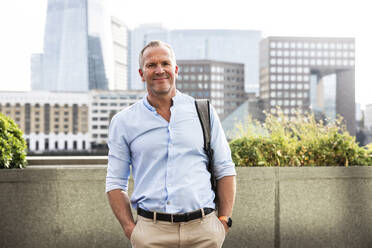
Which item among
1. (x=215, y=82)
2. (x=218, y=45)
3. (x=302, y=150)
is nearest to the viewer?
(x=302, y=150)

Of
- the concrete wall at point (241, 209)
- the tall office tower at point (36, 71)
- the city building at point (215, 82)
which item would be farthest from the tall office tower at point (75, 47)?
the concrete wall at point (241, 209)

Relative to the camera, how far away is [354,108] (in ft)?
391

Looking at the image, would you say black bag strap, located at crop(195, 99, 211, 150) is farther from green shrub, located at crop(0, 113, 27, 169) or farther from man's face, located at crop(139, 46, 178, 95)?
green shrub, located at crop(0, 113, 27, 169)

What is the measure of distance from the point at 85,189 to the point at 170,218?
2008 millimetres

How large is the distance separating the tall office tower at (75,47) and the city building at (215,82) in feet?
114

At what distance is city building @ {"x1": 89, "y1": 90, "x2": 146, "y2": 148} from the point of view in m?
108

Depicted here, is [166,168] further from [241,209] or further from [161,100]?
[241,209]

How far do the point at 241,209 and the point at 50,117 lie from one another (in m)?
108

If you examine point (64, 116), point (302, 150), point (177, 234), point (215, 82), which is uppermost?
point (215, 82)

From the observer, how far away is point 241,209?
3701 millimetres

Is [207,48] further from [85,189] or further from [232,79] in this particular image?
[85,189]

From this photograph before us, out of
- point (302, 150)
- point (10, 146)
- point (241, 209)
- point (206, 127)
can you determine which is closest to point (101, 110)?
point (10, 146)

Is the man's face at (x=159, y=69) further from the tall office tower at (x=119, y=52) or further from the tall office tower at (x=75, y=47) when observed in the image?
the tall office tower at (x=119, y=52)

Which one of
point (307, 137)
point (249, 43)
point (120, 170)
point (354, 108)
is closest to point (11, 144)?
point (120, 170)
